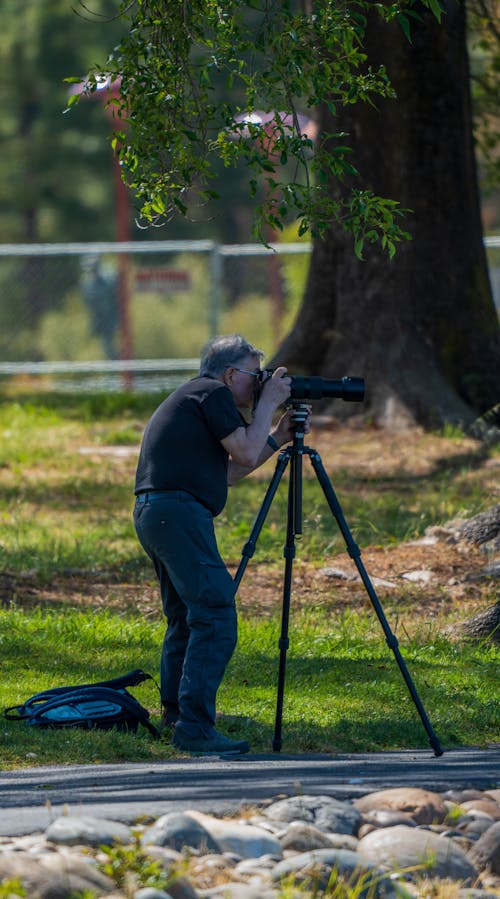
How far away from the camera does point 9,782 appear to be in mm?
5551

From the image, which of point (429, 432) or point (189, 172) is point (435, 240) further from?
point (189, 172)

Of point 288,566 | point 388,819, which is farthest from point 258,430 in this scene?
point 388,819

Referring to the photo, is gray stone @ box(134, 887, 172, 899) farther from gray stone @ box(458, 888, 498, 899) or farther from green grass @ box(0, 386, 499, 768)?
green grass @ box(0, 386, 499, 768)

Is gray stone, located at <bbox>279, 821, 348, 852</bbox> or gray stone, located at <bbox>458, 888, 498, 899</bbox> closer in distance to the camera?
gray stone, located at <bbox>458, 888, 498, 899</bbox>

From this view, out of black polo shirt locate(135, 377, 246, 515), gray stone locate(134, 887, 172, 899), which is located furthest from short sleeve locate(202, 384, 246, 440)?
gray stone locate(134, 887, 172, 899)

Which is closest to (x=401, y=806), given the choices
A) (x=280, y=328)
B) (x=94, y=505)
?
(x=94, y=505)

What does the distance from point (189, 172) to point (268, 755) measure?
3.01 metres

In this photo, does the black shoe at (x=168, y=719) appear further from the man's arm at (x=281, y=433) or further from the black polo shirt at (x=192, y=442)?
the man's arm at (x=281, y=433)

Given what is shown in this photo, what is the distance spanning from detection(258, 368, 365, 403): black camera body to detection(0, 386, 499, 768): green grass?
1505mm

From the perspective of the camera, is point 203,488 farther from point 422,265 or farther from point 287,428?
point 422,265

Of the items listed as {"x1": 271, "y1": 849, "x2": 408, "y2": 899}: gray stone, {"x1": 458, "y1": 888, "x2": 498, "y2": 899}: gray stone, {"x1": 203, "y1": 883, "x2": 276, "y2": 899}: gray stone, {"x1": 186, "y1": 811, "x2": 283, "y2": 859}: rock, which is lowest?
{"x1": 458, "y1": 888, "x2": 498, "y2": 899}: gray stone

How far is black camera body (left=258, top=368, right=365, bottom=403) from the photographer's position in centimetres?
596

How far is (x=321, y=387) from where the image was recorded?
19.7ft

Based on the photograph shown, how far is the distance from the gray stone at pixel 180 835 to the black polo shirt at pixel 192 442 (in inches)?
64.0
